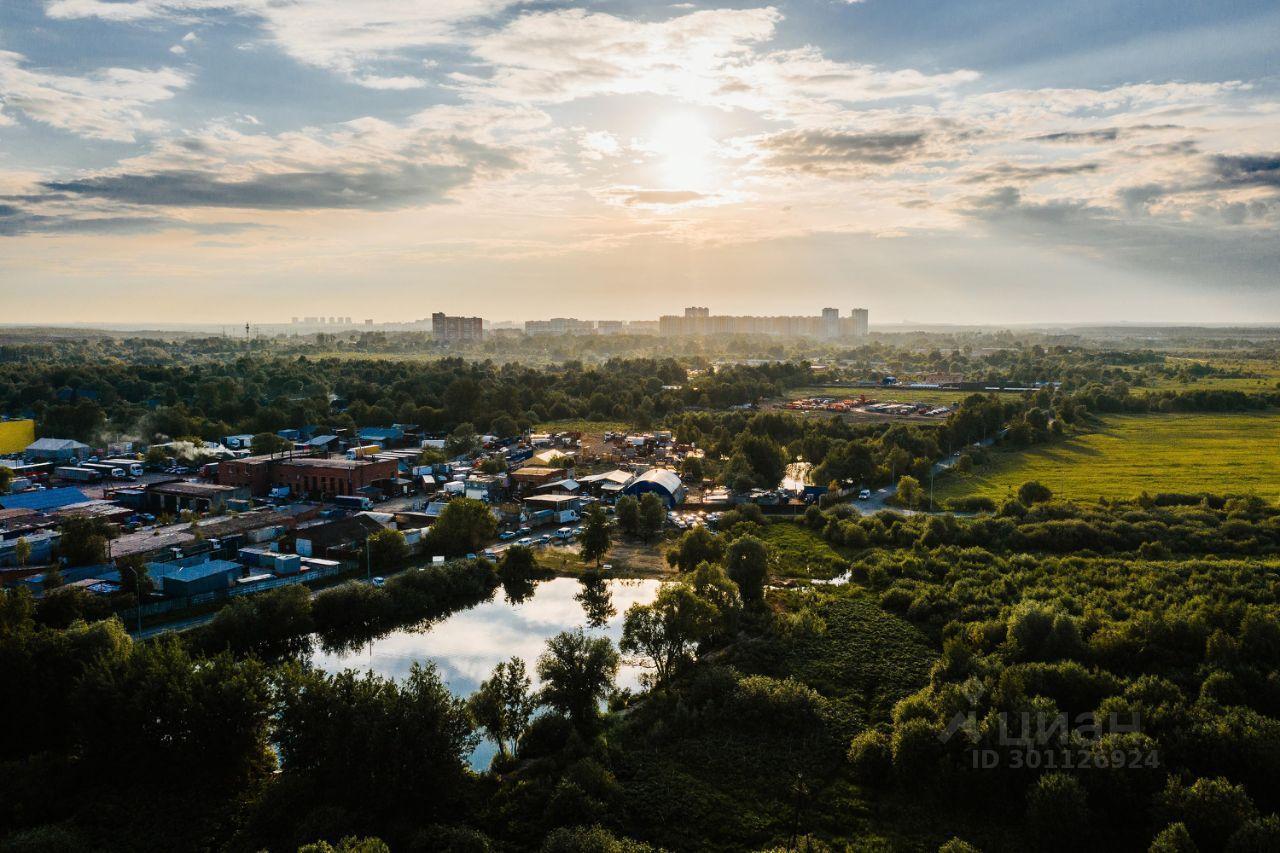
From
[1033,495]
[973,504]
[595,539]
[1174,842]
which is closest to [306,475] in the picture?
[595,539]

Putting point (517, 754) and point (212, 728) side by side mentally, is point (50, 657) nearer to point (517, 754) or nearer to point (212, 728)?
point (212, 728)

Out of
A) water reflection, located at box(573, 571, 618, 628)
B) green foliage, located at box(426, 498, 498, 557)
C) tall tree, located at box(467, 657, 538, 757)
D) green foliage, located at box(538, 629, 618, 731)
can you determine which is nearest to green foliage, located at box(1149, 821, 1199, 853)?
green foliage, located at box(538, 629, 618, 731)

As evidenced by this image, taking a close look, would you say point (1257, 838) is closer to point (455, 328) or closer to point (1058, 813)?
point (1058, 813)

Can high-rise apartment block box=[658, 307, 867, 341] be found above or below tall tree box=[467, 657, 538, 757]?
above

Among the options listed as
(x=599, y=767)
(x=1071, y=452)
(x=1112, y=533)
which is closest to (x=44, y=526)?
(x=599, y=767)

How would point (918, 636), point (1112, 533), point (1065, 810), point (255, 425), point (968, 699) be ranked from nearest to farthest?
point (1065, 810) < point (968, 699) < point (918, 636) < point (1112, 533) < point (255, 425)

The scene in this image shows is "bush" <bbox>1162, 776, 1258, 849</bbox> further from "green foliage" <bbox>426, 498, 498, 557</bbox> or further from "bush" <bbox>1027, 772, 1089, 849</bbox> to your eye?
"green foliage" <bbox>426, 498, 498, 557</bbox>

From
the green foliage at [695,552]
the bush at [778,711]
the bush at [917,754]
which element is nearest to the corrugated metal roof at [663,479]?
the green foliage at [695,552]
